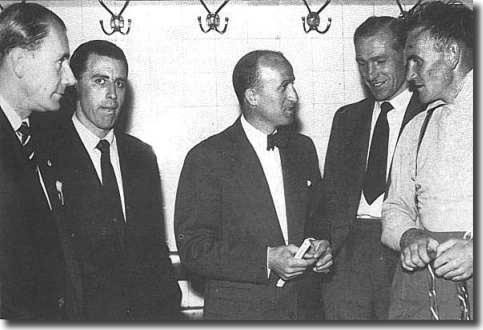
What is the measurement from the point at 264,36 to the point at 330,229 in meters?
0.52

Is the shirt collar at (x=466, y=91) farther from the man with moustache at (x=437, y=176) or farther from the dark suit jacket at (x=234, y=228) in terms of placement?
the dark suit jacket at (x=234, y=228)

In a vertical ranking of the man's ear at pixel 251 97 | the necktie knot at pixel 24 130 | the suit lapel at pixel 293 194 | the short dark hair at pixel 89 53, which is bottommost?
the suit lapel at pixel 293 194

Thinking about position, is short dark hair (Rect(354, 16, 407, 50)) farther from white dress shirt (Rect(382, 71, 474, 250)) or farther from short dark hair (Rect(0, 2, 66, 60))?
short dark hair (Rect(0, 2, 66, 60))

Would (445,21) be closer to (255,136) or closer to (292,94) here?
(292,94)

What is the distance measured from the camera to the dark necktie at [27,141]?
1.63 m

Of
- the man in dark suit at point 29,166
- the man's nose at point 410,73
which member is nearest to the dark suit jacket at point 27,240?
the man in dark suit at point 29,166

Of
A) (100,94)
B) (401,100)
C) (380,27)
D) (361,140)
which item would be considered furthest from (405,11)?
(100,94)

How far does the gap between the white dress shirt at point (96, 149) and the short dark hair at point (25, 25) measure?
22cm

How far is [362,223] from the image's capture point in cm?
168

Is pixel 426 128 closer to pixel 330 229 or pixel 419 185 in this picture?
pixel 419 185

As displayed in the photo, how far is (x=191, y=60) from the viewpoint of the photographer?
5.48ft

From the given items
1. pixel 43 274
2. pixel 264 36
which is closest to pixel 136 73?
pixel 264 36

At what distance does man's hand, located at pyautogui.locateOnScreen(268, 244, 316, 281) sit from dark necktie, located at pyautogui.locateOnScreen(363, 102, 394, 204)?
9.5 inches

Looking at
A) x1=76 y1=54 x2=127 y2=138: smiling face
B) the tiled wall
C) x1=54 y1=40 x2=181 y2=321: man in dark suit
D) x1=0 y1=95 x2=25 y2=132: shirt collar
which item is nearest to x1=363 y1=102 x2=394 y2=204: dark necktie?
the tiled wall
